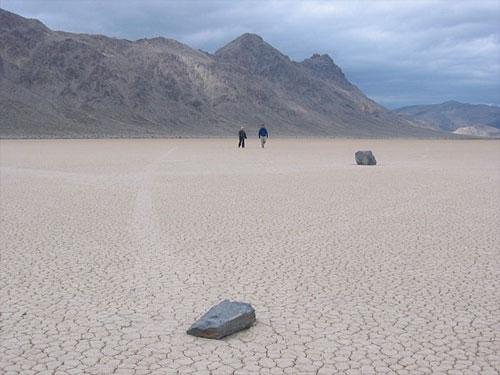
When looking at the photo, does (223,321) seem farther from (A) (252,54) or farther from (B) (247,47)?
(B) (247,47)

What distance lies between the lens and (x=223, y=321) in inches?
211

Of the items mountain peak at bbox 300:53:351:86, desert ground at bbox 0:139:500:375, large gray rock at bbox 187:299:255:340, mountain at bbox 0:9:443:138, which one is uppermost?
mountain peak at bbox 300:53:351:86

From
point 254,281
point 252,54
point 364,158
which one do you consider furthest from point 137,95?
point 254,281

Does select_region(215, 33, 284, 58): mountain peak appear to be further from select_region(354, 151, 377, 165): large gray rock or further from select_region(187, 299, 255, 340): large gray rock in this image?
select_region(187, 299, 255, 340): large gray rock

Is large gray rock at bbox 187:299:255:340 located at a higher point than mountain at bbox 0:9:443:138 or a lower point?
lower

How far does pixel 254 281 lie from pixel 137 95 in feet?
283

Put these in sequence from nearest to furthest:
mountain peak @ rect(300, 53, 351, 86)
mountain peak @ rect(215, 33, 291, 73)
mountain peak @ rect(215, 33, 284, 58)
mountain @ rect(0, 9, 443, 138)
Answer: mountain @ rect(0, 9, 443, 138) < mountain peak @ rect(215, 33, 291, 73) < mountain peak @ rect(215, 33, 284, 58) < mountain peak @ rect(300, 53, 351, 86)

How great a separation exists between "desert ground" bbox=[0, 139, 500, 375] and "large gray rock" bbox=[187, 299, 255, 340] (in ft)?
0.28

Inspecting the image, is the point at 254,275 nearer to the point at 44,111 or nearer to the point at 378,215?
the point at 378,215

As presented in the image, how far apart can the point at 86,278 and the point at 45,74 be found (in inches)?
3358

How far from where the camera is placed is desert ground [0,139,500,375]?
503 cm

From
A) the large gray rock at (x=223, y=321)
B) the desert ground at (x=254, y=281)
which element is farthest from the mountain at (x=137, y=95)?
the large gray rock at (x=223, y=321)

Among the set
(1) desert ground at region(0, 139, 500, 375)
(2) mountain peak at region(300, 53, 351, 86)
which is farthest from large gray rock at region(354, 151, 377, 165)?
(2) mountain peak at region(300, 53, 351, 86)

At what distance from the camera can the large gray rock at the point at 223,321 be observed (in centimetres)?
535
